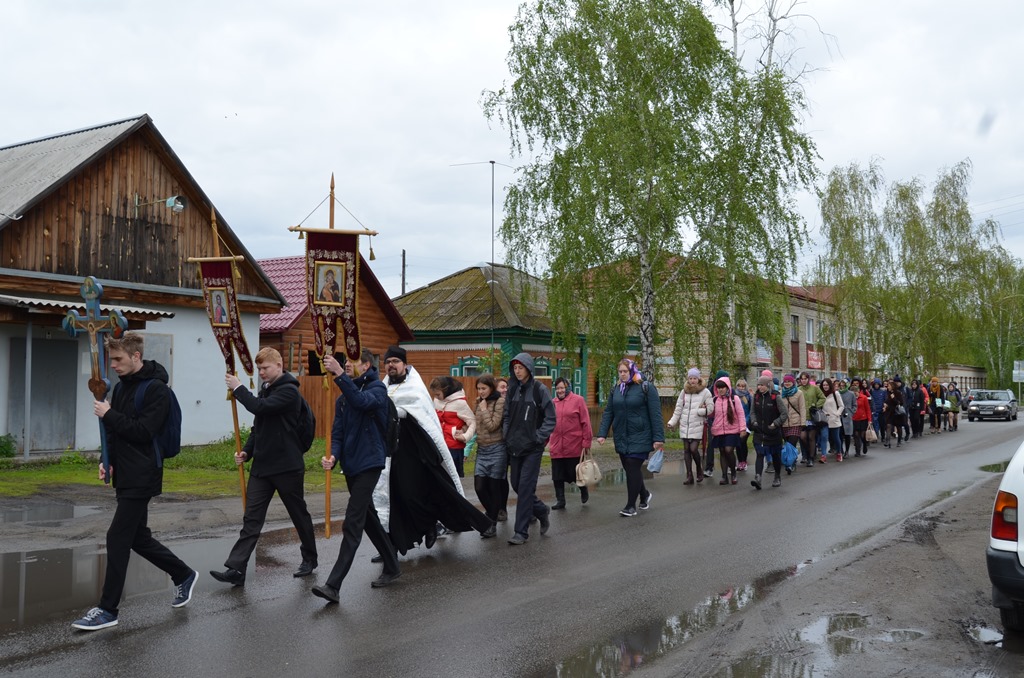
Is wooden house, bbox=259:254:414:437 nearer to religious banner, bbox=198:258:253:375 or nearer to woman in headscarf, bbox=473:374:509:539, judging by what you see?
woman in headscarf, bbox=473:374:509:539

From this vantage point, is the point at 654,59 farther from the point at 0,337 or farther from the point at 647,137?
the point at 0,337

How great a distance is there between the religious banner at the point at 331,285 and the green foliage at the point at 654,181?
52.8 ft

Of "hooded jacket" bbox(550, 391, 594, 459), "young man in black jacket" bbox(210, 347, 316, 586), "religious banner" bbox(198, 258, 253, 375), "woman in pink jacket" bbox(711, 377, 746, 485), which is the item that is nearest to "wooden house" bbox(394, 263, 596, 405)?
"woman in pink jacket" bbox(711, 377, 746, 485)

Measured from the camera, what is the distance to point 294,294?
27922 mm

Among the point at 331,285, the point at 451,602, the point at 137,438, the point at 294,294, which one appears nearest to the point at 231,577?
the point at 137,438

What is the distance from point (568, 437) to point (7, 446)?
1095 centimetres

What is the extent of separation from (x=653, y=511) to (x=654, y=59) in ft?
51.0

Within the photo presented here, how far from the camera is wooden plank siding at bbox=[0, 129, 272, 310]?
1808 cm

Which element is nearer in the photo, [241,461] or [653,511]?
[241,461]

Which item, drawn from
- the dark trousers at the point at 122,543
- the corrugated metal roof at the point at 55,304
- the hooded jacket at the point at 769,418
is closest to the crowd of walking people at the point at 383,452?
the dark trousers at the point at 122,543

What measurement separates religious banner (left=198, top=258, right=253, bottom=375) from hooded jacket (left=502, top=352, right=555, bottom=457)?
2813mm

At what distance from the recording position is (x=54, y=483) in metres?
14.5

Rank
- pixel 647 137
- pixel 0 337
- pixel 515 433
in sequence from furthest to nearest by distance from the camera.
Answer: pixel 647 137, pixel 0 337, pixel 515 433

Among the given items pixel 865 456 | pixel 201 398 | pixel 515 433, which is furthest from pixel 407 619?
pixel 865 456
